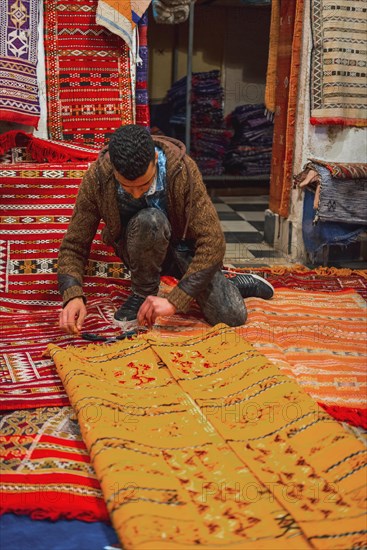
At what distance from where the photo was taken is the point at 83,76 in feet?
13.6

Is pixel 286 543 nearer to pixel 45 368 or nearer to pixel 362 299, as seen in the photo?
pixel 45 368

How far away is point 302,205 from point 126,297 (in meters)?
1.61

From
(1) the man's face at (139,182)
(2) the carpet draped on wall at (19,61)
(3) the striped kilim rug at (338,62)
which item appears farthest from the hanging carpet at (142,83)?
(1) the man's face at (139,182)

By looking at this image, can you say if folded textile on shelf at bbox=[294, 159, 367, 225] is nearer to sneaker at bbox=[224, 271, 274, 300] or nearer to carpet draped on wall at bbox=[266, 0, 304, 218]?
carpet draped on wall at bbox=[266, 0, 304, 218]

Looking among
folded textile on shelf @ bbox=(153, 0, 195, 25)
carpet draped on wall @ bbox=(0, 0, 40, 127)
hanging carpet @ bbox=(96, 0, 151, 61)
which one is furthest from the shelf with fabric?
carpet draped on wall @ bbox=(0, 0, 40, 127)

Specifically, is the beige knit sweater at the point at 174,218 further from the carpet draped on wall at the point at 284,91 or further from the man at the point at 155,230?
the carpet draped on wall at the point at 284,91

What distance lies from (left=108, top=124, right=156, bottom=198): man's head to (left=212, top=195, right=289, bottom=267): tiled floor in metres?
1.86

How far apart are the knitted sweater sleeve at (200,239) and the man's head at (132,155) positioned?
0.26m

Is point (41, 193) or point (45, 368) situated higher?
point (41, 193)

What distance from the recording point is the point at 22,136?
12.4ft

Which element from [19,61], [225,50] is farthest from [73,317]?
[225,50]

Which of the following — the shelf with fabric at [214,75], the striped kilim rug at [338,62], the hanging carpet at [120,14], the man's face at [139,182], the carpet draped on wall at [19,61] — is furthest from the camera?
the shelf with fabric at [214,75]

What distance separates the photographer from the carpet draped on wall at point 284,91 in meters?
4.26

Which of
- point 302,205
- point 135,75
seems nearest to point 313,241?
point 302,205
